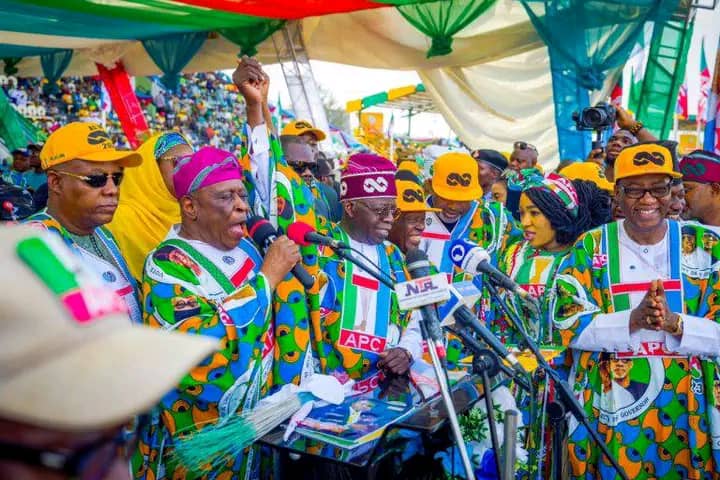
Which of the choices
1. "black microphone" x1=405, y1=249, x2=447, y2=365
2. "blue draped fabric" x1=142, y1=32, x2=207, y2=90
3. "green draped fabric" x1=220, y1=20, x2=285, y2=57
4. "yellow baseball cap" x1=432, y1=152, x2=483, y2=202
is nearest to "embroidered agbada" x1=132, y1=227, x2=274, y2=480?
"black microphone" x1=405, y1=249, x2=447, y2=365

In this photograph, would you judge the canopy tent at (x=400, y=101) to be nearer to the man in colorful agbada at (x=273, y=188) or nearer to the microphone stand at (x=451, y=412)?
the man in colorful agbada at (x=273, y=188)

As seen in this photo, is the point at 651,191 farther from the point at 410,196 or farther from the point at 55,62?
the point at 55,62

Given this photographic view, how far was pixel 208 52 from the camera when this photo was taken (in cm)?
897

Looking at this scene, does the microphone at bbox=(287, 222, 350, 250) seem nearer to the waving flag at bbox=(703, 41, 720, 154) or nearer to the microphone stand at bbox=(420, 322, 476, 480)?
the microphone stand at bbox=(420, 322, 476, 480)

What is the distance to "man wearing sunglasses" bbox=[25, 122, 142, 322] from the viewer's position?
9.35 ft

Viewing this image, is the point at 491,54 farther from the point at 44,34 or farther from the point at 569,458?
the point at 569,458

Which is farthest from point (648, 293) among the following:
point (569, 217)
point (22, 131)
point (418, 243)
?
point (22, 131)

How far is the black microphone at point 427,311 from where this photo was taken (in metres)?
2.19

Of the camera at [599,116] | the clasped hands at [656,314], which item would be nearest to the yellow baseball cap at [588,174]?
the camera at [599,116]

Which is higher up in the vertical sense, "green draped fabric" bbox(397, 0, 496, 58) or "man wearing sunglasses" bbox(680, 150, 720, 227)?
"green draped fabric" bbox(397, 0, 496, 58)

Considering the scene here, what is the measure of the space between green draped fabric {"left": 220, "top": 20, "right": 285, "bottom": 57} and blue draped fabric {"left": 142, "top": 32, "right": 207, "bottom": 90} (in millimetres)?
540

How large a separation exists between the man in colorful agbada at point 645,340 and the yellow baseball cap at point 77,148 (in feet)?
7.00

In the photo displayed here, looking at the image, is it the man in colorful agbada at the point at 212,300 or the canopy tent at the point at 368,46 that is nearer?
the man in colorful agbada at the point at 212,300

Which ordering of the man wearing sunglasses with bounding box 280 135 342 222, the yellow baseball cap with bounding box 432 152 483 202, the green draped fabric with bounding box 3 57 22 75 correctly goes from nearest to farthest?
1. the yellow baseball cap with bounding box 432 152 483 202
2. the man wearing sunglasses with bounding box 280 135 342 222
3. the green draped fabric with bounding box 3 57 22 75
